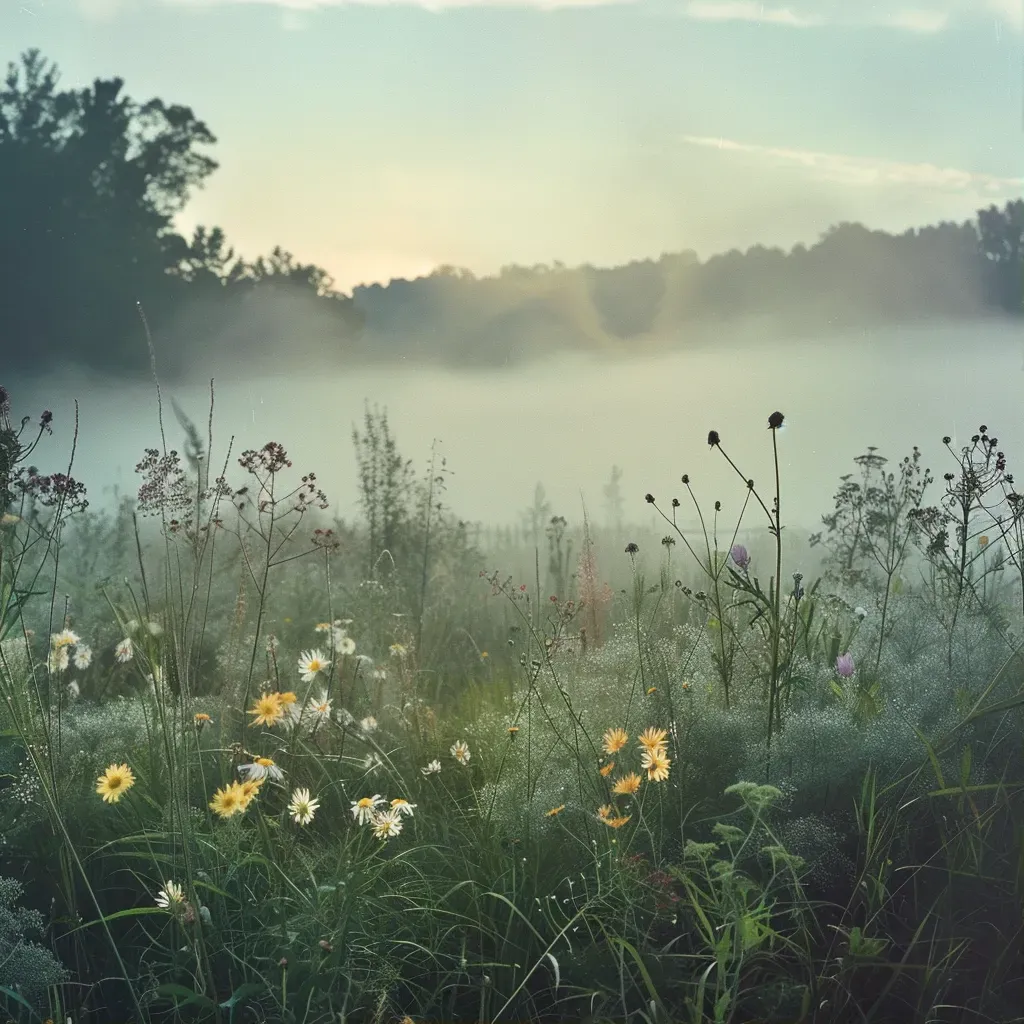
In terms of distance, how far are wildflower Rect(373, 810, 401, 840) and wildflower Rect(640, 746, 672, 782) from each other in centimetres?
55

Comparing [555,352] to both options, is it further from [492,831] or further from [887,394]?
[492,831]

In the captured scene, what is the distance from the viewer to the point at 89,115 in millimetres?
3115

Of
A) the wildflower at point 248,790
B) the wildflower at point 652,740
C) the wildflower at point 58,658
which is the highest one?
the wildflower at point 58,658

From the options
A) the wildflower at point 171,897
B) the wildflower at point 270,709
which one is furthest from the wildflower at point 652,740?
the wildflower at point 171,897

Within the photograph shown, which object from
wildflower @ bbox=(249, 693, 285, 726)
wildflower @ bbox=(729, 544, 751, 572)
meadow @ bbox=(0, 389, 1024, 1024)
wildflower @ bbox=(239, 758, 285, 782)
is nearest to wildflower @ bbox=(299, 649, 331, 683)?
meadow @ bbox=(0, 389, 1024, 1024)

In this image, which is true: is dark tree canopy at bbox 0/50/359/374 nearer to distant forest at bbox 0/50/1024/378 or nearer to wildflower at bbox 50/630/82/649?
distant forest at bbox 0/50/1024/378

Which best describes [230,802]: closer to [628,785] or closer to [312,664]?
[312,664]

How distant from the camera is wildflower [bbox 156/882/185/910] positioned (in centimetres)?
213

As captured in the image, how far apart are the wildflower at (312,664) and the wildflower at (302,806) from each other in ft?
1.25

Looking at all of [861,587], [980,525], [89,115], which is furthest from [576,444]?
[89,115]

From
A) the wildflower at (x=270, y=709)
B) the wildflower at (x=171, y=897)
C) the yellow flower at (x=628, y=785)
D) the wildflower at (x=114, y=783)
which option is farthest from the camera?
the wildflower at (x=270, y=709)

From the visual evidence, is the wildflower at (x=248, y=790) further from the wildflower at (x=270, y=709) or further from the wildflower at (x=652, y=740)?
the wildflower at (x=652, y=740)

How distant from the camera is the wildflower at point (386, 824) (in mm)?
2307

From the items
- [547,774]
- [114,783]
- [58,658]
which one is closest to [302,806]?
[114,783]
